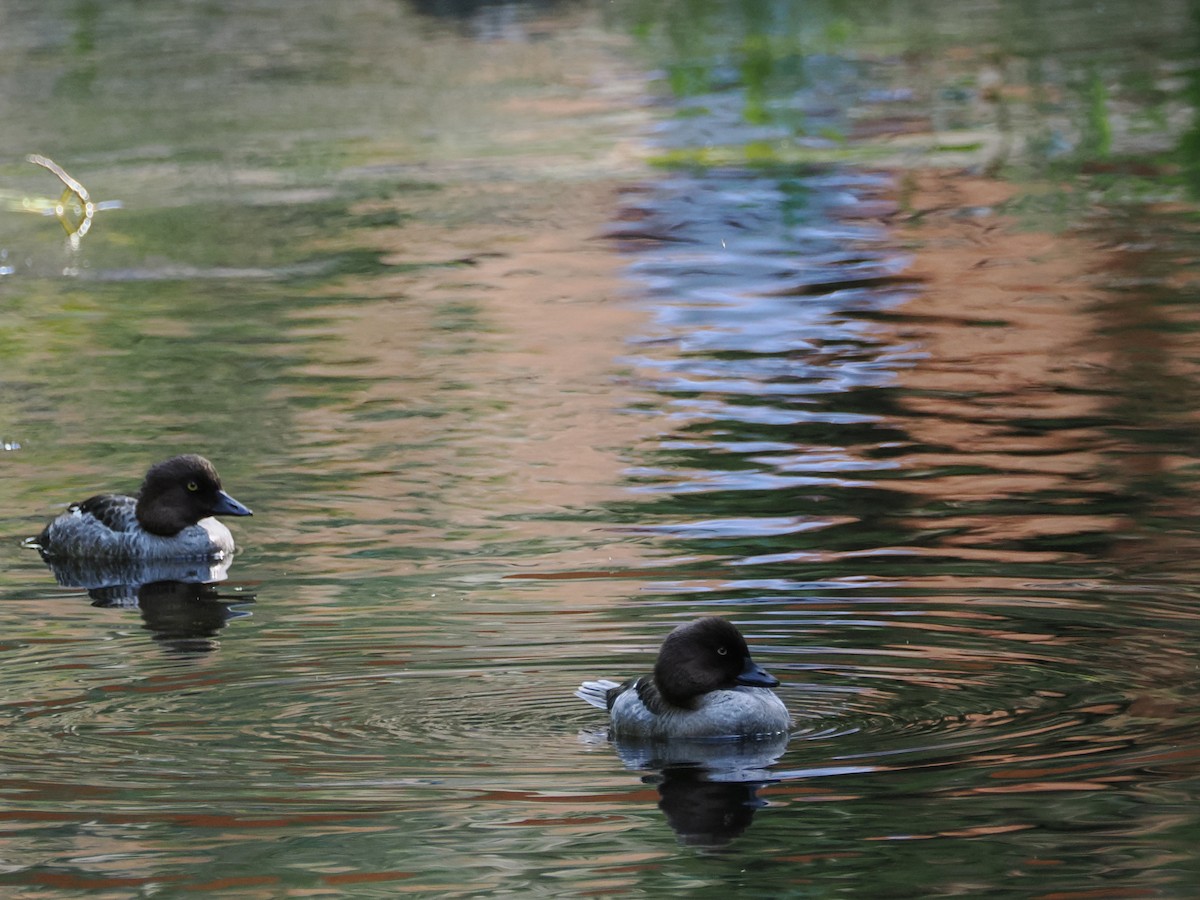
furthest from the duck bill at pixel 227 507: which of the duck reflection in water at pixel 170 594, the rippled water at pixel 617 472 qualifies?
the duck reflection in water at pixel 170 594

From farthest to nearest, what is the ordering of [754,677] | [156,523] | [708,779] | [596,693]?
[156,523], [596,693], [754,677], [708,779]

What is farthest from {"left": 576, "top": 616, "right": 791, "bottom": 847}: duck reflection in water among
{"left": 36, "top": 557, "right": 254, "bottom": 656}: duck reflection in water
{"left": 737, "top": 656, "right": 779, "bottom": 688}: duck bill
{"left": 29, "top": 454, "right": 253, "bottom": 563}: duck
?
{"left": 29, "top": 454, "right": 253, "bottom": 563}: duck

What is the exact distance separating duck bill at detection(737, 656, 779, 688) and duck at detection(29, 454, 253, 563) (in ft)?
14.8

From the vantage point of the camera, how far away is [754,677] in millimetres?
8305

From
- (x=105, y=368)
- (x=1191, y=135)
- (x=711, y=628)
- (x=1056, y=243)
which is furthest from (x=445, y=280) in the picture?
(x=711, y=628)

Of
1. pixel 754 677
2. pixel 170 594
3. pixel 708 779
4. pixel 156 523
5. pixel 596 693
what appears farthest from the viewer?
pixel 156 523

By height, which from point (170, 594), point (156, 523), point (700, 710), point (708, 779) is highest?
point (700, 710)

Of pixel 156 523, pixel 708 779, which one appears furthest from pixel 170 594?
pixel 708 779

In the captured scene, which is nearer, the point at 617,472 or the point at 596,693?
the point at 596,693

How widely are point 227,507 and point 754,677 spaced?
4728 millimetres

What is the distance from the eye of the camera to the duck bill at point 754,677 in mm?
8289

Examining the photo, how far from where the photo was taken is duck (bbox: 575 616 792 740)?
8297mm

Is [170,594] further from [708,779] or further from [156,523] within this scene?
[708,779]

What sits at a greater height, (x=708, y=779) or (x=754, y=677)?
(x=754, y=677)
